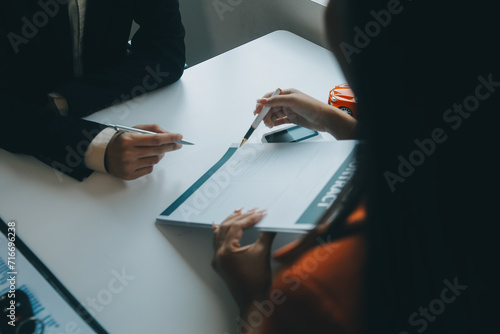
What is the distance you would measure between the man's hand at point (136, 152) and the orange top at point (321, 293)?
0.41m

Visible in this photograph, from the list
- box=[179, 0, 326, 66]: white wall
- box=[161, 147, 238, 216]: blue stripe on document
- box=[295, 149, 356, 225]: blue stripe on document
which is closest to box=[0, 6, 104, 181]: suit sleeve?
box=[161, 147, 238, 216]: blue stripe on document

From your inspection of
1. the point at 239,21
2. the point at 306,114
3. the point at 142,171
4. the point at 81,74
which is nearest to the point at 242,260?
the point at 142,171

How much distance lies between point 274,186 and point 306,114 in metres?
0.28

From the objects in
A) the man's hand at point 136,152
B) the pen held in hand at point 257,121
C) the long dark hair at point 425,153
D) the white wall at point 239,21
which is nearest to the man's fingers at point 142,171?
the man's hand at point 136,152

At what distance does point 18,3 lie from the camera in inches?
39.4

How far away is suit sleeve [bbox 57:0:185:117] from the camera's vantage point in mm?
1055

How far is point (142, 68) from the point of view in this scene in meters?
1.15

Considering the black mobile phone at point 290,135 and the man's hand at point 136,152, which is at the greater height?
the man's hand at point 136,152

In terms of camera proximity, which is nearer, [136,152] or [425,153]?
[425,153]

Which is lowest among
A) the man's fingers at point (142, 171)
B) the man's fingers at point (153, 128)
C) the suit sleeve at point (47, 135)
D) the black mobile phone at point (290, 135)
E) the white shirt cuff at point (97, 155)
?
the black mobile phone at point (290, 135)

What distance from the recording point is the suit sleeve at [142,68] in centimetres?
105

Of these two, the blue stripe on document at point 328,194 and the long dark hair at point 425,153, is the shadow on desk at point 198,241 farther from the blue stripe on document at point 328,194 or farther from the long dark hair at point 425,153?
the long dark hair at point 425,153

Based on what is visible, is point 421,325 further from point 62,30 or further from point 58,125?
point 62,30

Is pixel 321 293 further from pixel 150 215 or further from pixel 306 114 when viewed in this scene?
pixel 306 114
